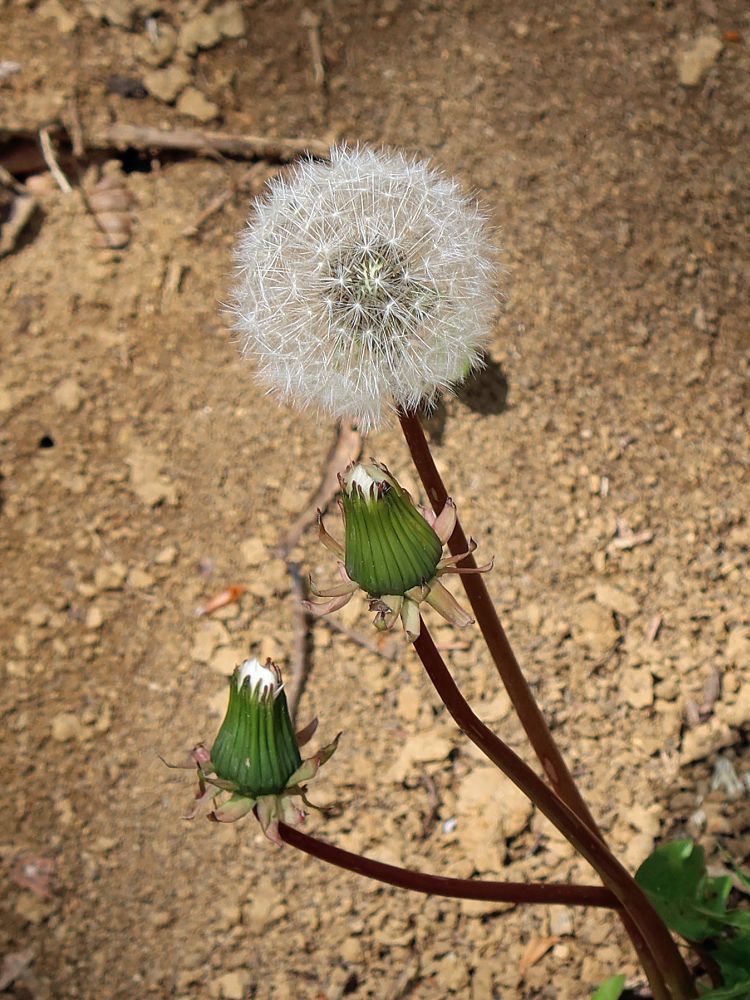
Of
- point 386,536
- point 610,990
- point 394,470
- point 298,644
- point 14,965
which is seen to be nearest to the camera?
point 386,536

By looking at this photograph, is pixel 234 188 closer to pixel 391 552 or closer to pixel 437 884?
pixel 391 552

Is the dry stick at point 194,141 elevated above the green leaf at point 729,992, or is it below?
above

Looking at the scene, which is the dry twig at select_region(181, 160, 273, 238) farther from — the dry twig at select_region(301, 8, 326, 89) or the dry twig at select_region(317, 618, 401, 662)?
the dry twig at select_region(317, 618, 401, 662)

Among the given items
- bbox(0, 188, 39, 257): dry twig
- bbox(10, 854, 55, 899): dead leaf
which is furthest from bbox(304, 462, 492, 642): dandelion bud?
bbox(0, 188, 39, 257): dry twig

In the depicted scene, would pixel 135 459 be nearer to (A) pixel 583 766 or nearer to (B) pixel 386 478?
(A) pixel 583 766

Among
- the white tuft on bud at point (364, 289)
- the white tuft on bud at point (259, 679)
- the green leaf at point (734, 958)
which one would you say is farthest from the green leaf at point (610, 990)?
the white tuft on bud at point (364, 289)

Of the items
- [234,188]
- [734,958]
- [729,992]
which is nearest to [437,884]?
[729,992]

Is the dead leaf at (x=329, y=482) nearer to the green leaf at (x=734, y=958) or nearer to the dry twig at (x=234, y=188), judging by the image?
the dry twig at (x=234, y=188)

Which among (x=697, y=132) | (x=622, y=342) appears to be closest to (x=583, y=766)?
(x=622, y=342)
